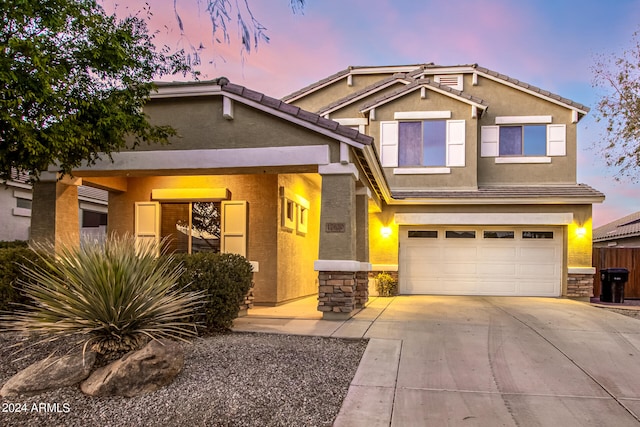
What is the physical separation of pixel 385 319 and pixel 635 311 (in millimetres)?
7648

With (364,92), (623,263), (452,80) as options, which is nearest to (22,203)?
(364,92)

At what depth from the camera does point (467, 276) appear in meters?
15.4

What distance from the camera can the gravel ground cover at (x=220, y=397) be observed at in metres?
4.25

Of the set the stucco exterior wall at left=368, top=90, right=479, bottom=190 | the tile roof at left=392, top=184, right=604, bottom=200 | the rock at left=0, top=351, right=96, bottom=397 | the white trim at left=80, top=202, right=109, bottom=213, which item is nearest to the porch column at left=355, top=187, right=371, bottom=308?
the tile roof at left=392, top=184, right=604, bottom=200

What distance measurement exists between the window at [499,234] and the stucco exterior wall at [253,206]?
7484 millimetres

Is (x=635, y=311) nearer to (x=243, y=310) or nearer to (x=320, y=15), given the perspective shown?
(x=243, y=310)

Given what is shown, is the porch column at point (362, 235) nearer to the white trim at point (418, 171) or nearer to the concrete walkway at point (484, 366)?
the concrete walkway at point (484, 366)

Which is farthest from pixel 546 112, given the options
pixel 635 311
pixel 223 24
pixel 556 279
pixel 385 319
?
pixel 223 24

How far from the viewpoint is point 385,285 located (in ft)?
48.9

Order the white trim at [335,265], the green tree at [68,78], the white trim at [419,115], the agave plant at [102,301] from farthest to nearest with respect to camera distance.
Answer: the white trim at [419,115]
the white trim at [335,265]
the green tree at [68,78]
the agave plant at [102,301]

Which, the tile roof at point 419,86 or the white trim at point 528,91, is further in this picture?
the white trim at point 528,91

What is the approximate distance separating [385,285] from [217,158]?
24.7ft

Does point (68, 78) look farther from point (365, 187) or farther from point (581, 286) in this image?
point (581, 286)

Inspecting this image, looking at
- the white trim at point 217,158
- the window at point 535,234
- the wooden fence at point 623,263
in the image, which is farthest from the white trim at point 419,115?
the white trim at point 217,158
